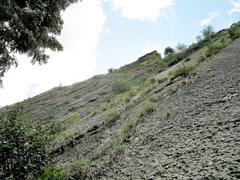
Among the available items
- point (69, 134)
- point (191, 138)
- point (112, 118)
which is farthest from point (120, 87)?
point (191, 138)

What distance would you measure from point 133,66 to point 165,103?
1432 centimetres

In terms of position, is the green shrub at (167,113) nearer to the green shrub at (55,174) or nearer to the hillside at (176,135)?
the hillside at (176,135)

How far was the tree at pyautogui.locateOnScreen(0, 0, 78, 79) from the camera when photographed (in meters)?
8.63

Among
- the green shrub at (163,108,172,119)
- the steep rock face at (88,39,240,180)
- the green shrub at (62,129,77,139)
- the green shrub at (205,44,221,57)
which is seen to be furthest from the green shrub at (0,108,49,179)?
the green shrub at (205,44,221,57)

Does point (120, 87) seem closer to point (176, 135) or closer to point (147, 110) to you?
point (147, 110)

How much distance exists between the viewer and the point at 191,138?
17.8ft

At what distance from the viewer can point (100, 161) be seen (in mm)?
6410

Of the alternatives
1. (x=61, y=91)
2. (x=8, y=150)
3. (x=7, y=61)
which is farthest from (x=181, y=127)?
(x=61, y=91)

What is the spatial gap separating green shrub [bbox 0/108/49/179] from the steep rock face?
1427 millimetres

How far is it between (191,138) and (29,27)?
Result: 5505 mm

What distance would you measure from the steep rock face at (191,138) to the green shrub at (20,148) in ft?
4.68

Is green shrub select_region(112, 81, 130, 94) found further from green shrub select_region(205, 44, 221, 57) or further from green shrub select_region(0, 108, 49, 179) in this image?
green shrub select_region(0, 108, 49, 179)

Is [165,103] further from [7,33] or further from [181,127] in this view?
[7,33]

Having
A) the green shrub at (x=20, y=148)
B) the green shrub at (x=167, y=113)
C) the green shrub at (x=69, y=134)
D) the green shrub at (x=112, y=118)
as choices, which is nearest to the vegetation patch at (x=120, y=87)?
the green shrub at (x=69, y=134)
